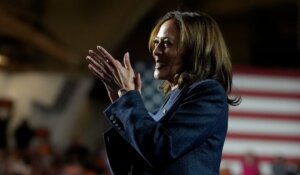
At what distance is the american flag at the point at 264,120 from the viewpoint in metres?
7.02

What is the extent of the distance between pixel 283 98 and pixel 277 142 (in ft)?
1.40

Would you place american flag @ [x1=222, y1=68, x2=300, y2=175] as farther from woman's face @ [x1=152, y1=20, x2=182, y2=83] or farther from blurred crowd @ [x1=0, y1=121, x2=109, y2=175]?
woman's face @ [x1=152, y1=20, x2=182, y2=83]

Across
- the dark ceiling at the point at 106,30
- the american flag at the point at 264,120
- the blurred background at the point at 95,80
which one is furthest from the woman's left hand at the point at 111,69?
the american flag at the point at 264,120

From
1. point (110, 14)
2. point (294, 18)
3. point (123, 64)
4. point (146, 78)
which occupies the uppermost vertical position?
point (123, 64)

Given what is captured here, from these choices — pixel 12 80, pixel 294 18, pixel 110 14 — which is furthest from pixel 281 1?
pixel 12 80

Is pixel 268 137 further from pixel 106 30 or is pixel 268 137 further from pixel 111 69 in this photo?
pixel 111 69

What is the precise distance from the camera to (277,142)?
720 centimetres

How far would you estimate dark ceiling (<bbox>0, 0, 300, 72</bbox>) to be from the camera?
821 cm

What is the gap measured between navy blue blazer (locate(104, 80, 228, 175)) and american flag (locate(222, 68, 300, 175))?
5782 mm

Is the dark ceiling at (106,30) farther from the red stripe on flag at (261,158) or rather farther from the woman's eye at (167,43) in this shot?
the woman's eye at (167,43)

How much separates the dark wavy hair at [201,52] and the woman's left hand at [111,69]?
92 millimetres

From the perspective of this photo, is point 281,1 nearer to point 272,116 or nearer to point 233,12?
point 233,12

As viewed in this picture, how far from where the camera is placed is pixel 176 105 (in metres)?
1.21

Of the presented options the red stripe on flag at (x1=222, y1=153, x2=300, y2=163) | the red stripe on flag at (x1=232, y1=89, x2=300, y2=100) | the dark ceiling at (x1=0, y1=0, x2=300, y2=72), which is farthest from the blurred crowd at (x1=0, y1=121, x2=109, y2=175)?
the red stripe on flag at (x1=232, y1=89, x2=300, y2=100)
